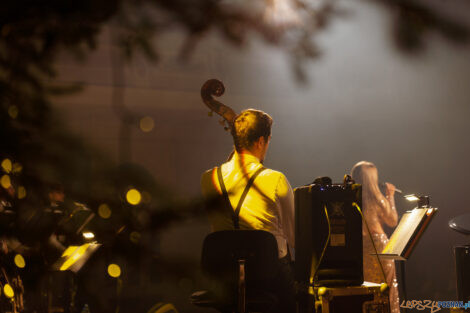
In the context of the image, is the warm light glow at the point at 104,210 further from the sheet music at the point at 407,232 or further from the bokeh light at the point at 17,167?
the sheet music at the point at 407,232

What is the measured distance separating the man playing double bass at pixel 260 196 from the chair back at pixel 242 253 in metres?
Answer: 0.11

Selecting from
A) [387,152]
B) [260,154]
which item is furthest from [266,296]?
[387,152]

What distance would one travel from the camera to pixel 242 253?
1978mm

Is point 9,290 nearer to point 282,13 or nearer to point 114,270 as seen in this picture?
point 114,270

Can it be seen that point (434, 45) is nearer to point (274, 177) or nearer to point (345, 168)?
point (274, 177)

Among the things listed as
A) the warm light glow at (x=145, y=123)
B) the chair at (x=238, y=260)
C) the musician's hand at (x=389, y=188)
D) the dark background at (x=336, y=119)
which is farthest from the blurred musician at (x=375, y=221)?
the dark background at (x=336, y=119)

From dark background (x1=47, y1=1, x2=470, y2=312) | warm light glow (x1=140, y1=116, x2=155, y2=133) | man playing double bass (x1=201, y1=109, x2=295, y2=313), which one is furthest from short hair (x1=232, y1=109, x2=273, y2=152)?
dark background (x1=47, y1=1, x2=470, y2=312)

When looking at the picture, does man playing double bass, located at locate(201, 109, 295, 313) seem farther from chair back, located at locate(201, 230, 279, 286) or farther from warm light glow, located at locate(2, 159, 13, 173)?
warm light glow, located at locate(2, 159, 13, 173)

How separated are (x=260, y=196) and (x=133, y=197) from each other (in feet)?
4.50

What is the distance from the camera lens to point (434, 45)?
945 millimetres

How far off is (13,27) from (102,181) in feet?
1.15

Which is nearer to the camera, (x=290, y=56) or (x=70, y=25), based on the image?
(x=70, y=25)

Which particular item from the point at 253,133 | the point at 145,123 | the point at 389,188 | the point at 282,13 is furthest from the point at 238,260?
the point at 389,188

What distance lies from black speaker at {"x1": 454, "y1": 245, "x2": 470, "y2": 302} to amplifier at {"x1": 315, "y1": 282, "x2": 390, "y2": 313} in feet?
5.08
